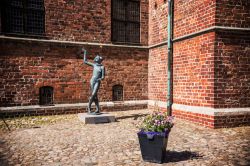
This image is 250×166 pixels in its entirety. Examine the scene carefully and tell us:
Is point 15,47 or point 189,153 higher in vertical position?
point 15,47

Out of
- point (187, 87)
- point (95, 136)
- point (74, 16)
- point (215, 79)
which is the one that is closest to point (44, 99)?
point (74, 16)

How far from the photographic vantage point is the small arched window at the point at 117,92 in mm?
11148

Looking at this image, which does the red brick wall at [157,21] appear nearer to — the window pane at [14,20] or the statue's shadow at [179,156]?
the window pane at [14,20]

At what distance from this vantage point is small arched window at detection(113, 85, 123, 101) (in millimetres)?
11148

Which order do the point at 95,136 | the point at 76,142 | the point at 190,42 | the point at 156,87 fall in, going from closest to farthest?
the point at 76,142 < the point at 95,136 < the point at 190,42 < the point at 156,87

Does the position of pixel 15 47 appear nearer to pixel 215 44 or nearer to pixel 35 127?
pixel 35 127

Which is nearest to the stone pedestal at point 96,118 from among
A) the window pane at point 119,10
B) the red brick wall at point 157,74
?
the red brick wall at point 157,74

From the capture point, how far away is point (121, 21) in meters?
11.3

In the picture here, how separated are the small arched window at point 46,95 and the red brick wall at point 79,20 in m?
2.20

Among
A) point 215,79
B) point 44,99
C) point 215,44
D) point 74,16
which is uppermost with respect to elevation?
point 74,16

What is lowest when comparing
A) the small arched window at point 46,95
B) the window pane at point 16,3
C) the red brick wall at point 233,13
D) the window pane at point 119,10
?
the small arched window at point 46,95

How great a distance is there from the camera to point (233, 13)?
7309 mm

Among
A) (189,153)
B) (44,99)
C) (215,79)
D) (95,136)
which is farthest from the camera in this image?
(44,99)

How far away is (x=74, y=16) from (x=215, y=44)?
613cm
